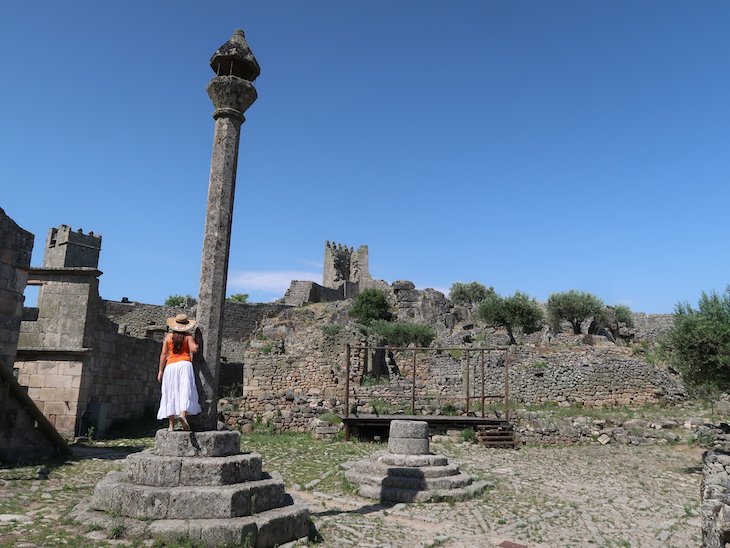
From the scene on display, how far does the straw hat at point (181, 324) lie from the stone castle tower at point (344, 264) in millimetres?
55778

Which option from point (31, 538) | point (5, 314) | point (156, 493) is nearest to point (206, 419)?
point (156, 493)

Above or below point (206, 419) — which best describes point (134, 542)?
below

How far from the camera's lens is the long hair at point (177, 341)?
598 cm

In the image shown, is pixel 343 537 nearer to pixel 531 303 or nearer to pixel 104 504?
pixel 104 504

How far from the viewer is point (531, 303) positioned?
36.5m

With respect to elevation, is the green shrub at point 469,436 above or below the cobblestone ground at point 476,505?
above

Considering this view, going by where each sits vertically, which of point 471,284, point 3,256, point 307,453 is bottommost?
point 307,453

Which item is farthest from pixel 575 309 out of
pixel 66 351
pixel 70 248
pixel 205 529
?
pixel 70 248

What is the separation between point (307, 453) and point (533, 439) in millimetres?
7448

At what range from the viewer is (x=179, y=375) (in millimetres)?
5812

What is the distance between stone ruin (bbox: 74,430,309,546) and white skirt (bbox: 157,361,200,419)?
245 mm

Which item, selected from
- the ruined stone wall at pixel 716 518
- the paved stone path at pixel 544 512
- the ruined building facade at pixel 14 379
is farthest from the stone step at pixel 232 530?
the ruined building facade at pixel 14 379

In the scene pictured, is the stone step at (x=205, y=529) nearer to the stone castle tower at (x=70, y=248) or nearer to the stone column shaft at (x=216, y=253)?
the stone column shaft at (x=216, y=253)

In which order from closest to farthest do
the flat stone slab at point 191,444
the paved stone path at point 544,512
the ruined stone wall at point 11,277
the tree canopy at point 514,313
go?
the flat stone slab at point 191,444 < the paved stone path at point 544,512 < the ruined stone wall at point 11,277 < the tree canopy at point 514,313
